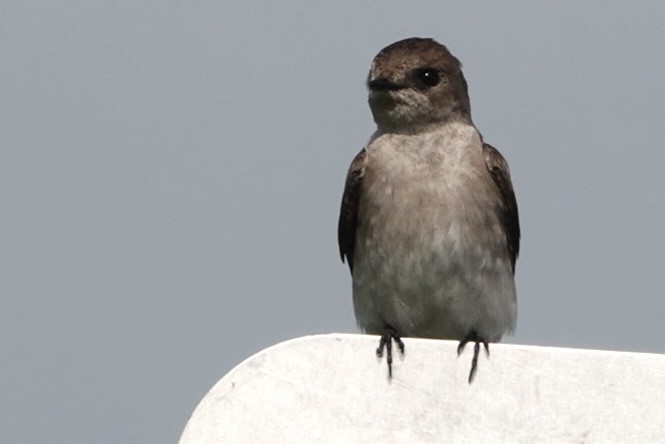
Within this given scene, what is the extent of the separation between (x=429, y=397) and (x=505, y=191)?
152 inches

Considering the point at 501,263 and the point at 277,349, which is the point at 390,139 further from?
the point at 277,349

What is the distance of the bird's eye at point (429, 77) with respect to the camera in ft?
24.1

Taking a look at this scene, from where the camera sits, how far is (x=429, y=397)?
3.53 meters

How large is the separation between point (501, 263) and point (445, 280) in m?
0.40

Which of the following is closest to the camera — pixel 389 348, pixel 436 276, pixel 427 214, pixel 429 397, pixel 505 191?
pixel 429 397

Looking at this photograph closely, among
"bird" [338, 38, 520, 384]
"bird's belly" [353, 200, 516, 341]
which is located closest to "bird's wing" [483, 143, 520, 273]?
"bird" [338, 38, 520, 384]

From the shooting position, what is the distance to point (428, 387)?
3.56 metres

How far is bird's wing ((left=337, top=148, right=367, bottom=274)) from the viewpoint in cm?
732

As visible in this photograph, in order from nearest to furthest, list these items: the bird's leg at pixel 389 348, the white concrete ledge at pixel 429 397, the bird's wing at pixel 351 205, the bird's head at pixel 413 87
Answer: the white concrete ledge at pixel 429 397, the bird's leg at pixel 389 348, the bird's head at pixel 413 87, the bird's wing at pixel 351 205

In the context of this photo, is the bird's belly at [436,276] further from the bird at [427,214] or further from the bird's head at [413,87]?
the bird's head at [413,87]

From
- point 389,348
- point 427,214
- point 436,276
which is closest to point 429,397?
point 389,348

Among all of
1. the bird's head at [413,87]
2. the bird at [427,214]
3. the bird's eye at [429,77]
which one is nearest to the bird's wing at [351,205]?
the bird at [427,214]

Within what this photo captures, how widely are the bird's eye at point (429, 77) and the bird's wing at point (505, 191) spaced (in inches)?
17.2

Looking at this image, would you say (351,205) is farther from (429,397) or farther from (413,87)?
(429,397)
